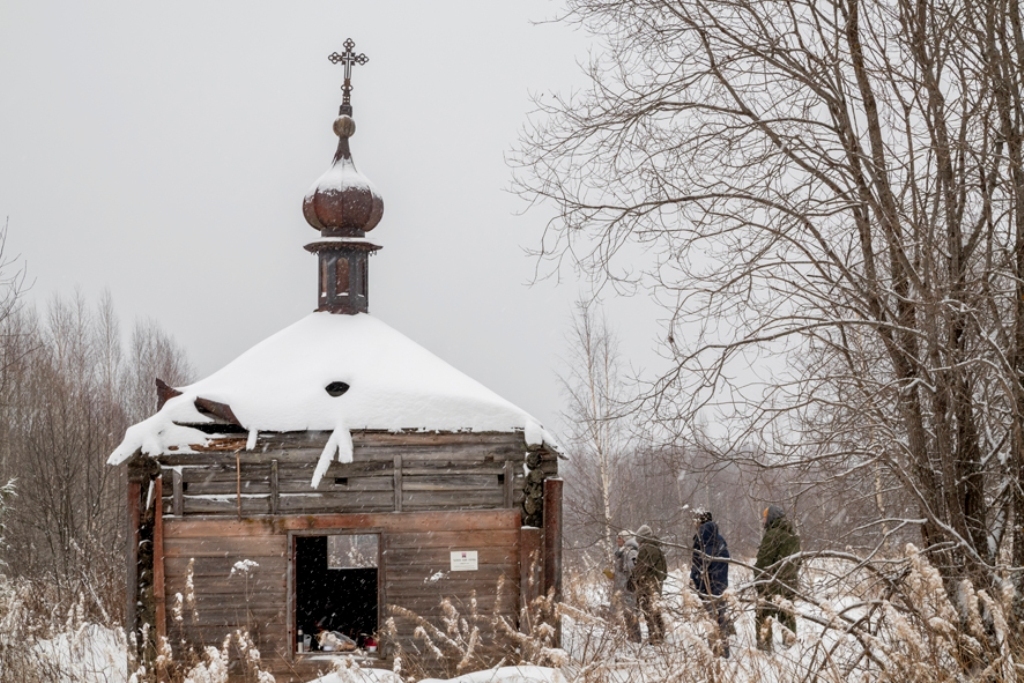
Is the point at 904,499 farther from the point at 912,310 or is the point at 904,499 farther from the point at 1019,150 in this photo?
the point at 1019,150

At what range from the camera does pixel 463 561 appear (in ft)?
33.1

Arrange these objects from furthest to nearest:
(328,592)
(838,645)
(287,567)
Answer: (328,592) → (287,567) → (838,645)

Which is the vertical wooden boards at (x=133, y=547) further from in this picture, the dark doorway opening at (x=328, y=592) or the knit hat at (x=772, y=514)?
the knit hat at (x=772, y=514)

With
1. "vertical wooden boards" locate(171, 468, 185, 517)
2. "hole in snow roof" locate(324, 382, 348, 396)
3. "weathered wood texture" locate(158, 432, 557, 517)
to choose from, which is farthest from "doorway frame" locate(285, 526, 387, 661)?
"hole in snow roof" locate(324, 382, 348, 396)

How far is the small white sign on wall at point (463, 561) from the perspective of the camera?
33.0 feet

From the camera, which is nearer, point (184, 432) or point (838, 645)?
point (838, 645)

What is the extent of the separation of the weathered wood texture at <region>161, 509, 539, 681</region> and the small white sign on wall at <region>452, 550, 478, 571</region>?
2.0 inches

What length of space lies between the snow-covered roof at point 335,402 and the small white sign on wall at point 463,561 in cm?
123

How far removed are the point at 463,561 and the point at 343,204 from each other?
4.87m

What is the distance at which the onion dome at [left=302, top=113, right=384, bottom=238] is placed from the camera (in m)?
12.5

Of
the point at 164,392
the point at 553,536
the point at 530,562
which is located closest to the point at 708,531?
the point at 553,536

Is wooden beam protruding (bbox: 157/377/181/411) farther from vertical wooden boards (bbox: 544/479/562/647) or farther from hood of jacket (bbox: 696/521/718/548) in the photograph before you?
hood of jacket (bbox: 696/521/718/548)

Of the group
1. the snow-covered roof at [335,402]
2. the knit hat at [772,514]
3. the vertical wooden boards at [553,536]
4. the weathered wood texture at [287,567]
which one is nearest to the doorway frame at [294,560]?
the weathered wood texture at [287,567]

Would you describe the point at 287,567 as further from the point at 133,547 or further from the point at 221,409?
the point at 221,409
